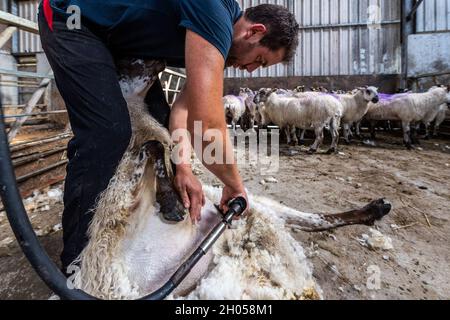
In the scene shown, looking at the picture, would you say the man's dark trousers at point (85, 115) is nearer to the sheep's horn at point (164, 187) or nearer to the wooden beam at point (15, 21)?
the sheep's horn at point (164, 187)

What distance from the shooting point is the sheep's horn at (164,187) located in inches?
46.8

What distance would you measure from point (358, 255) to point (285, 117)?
4.87 m

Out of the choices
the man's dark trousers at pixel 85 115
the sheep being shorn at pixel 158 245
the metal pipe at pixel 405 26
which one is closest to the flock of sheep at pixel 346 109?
the metal pipe at pixel 405 26

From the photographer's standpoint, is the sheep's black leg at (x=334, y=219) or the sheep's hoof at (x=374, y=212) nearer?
the sheep's black leg at (x=334, y=219)

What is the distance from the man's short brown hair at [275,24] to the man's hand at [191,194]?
2.17 feet

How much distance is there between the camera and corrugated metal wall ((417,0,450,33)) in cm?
849

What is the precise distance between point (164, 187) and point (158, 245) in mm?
246

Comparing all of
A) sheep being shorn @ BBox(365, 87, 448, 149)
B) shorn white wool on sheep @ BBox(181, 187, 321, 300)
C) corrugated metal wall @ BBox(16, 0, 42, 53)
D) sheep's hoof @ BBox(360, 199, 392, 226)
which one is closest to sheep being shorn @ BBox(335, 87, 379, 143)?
sheep being shorn @ BBox(365, 87, 448, 149)

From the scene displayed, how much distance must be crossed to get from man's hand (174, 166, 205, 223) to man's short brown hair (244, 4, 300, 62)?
663 millimetres

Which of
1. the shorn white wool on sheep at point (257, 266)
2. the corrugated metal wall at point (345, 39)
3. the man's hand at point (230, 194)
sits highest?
the corrugated metal wall at point (345, 39)

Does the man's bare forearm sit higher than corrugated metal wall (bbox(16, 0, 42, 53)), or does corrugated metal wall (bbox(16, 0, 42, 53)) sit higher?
corrugated metal wall (bbox(16, 0, 42, 53))

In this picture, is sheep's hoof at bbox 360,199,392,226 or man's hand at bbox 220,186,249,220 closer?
man's hand at bbox 220,186,249,220

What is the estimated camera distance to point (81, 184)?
1063mm

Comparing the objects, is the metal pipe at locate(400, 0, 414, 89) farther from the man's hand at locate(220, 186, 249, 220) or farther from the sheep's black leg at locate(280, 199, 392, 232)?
the man's hand at locate(220, 186, 249, 220)
